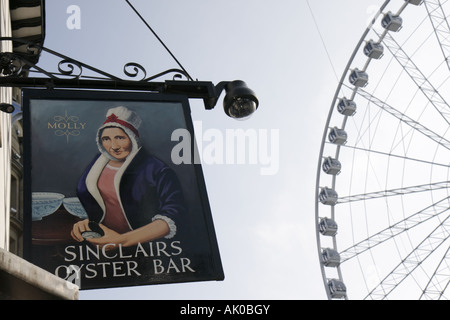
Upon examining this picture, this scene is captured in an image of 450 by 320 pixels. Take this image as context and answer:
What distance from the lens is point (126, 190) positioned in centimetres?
686

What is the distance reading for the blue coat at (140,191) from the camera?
262 inches

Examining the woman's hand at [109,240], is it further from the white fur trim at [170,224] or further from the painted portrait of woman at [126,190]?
the white fur trim at [170,224]

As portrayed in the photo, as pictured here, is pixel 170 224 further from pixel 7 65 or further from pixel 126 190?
pixel 7 65

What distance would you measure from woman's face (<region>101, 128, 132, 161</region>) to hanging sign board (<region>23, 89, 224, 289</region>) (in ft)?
0.04

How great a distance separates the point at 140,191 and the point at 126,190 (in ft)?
0.44

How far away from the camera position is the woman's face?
7195 millimetres

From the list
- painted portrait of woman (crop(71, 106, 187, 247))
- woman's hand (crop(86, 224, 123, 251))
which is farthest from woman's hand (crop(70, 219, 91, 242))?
woman's hand (crop(86, 224, 123, 251))

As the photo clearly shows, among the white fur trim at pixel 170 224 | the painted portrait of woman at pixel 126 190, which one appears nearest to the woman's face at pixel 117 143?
the painted portrait of woman at pixel 126 190

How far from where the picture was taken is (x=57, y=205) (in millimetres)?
6691

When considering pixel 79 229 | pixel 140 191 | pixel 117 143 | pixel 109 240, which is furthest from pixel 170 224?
pixel 117 143

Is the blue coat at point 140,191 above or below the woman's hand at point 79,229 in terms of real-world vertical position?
above

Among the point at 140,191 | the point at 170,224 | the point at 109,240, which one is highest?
the point at 140,191

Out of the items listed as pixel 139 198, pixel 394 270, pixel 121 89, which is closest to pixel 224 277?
pixel 139 198

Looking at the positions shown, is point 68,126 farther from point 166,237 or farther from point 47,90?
point 166,237
